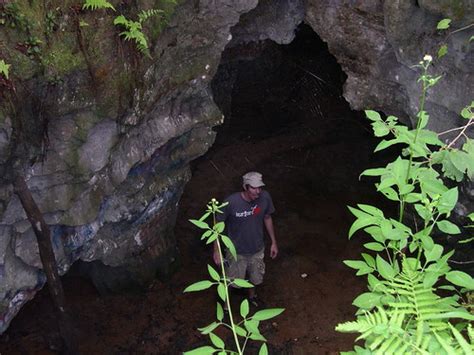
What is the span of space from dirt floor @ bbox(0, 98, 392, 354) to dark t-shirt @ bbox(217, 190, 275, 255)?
122 cm

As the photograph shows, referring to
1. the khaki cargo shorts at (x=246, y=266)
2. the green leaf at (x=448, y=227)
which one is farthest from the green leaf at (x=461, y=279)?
the khaki cargo shorts at (x=246, y=266)

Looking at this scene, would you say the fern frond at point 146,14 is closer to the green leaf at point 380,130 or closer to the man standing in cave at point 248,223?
the man standing in cave at point 248,223

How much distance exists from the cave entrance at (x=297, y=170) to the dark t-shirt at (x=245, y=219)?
1227 millimetres

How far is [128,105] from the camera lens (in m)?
5.79

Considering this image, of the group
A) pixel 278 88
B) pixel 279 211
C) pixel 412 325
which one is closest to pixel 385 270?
pixel 412 325

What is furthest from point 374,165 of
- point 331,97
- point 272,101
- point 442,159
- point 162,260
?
point 442,159

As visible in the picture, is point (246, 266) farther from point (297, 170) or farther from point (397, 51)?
point (297, 170)

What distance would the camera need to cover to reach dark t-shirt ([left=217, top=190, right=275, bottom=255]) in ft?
20.7

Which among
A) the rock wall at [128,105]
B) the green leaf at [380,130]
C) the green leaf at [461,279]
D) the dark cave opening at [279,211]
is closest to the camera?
the green leaf at [461,279]

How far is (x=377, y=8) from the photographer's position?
6.66m

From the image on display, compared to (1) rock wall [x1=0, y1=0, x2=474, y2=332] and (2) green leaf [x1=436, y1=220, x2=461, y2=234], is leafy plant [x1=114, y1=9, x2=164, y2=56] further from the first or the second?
(2) green leaf [x1=436, y1=220, x2=461, y2=234]

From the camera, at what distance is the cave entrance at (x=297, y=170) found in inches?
292

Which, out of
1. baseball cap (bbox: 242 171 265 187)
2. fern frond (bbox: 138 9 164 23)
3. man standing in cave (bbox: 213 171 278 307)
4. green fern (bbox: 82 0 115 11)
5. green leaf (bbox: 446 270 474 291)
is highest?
green fern (bbox: 82 0 115 11)

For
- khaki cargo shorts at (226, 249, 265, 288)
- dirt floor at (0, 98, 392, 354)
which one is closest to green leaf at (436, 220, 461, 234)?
khaki cargo shorts at (226, 249, 265, 288)
